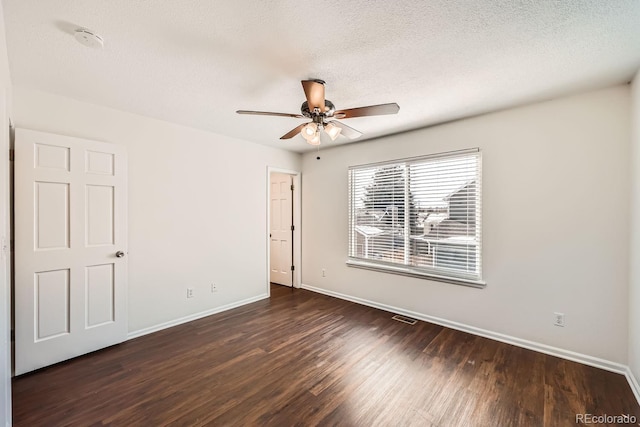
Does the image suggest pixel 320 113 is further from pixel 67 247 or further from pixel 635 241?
pixel 635 241

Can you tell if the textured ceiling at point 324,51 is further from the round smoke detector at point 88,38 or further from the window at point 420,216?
the window at point 420,216

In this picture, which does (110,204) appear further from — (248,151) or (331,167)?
(331,167)

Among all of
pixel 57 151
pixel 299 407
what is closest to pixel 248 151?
pixel 57 151

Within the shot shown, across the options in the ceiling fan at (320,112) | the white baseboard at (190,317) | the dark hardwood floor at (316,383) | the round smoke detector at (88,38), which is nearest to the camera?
the round smoke detector at (88,38)

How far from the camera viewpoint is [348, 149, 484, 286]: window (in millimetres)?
3115

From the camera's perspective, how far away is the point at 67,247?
249 centimetres

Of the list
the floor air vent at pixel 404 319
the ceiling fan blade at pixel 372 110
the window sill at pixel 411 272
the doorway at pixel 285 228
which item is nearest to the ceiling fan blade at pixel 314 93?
the ceiling fan blade at pixel 372 110

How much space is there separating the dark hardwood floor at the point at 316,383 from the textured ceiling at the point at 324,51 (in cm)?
249

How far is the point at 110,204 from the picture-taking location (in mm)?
2754

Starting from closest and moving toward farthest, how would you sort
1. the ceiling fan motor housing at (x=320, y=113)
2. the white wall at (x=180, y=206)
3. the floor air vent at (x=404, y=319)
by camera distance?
1. the ceiling fan motor housing at (x=320, y=113)
2. the white wall at (x=180, y=206)
3. the floor air vent at (x=404, y=319)

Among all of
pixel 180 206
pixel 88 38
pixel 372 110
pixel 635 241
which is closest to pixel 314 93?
pixel 372 110

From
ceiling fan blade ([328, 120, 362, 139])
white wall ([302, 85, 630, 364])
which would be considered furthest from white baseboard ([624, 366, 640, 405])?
ceiling fan blade ([328, 120, 362, 139])

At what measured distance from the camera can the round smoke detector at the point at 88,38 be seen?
164 centimetres

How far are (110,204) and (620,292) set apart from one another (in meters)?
4.84
